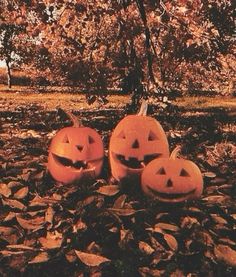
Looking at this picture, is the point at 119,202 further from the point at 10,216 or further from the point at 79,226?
the point at 10,216

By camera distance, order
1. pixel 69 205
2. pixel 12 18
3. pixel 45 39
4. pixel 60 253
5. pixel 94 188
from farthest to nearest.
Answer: pixel 45 39 < pixel 12 18 < pixel 94 188 < pixel 69 205 < pixel 60 253

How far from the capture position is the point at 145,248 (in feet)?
10.3

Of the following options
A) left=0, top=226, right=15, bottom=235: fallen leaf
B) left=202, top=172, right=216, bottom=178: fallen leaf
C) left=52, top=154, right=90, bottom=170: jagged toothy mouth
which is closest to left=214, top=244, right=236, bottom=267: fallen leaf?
left=202, top=172, right=216, bottom=178: fallen leaf

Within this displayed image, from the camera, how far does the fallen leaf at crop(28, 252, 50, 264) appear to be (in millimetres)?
2949

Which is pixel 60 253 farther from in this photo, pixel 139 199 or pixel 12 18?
pixel 12 18

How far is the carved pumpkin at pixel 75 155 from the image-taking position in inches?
166

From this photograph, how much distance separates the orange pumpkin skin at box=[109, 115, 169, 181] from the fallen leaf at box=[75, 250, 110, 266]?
121cm

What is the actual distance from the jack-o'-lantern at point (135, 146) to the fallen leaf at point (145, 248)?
103cm

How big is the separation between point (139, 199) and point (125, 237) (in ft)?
2.38

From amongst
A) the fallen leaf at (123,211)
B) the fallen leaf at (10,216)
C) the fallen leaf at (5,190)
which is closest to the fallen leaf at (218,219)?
the fallen leaf at (123,211)

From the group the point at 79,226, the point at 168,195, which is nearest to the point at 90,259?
the point at 79,226

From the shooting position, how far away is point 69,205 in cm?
371

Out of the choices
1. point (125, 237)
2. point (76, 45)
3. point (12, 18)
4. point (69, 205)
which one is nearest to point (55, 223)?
point (69, 205)

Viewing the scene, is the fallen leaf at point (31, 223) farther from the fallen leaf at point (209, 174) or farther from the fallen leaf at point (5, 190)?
the fallen leaf at point (209, 174)
